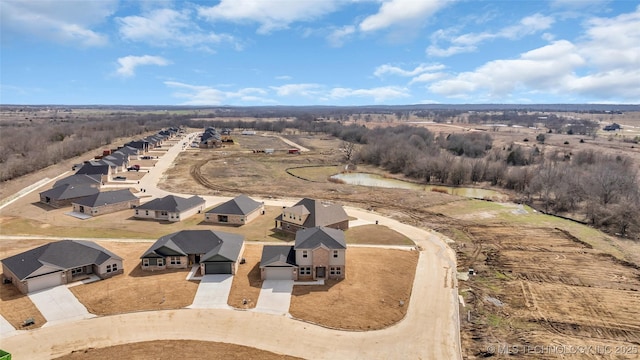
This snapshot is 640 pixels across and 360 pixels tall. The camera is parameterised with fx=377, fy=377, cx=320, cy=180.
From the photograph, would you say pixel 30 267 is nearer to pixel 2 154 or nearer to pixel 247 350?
pixel 247 350

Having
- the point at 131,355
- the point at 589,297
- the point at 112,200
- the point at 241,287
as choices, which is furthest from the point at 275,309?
the point at 112,200

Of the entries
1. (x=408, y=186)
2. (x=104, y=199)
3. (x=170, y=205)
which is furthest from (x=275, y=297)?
(x=408, y=186)

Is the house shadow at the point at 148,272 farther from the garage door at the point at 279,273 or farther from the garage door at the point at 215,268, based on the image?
the garage door at the point at 279,273

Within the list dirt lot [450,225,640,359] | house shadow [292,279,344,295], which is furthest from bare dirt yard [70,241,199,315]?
dirt lot [450,225,640,359]

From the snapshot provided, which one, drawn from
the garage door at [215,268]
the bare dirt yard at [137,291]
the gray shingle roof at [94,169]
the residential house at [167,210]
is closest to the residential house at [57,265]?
the bare dirt yard at [137,291]

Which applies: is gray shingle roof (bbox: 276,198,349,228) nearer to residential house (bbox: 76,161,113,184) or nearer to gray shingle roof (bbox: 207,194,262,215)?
gray shingle roof (bbox: 207,194,262,215)

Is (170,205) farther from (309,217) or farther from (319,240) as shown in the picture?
(319,240)
